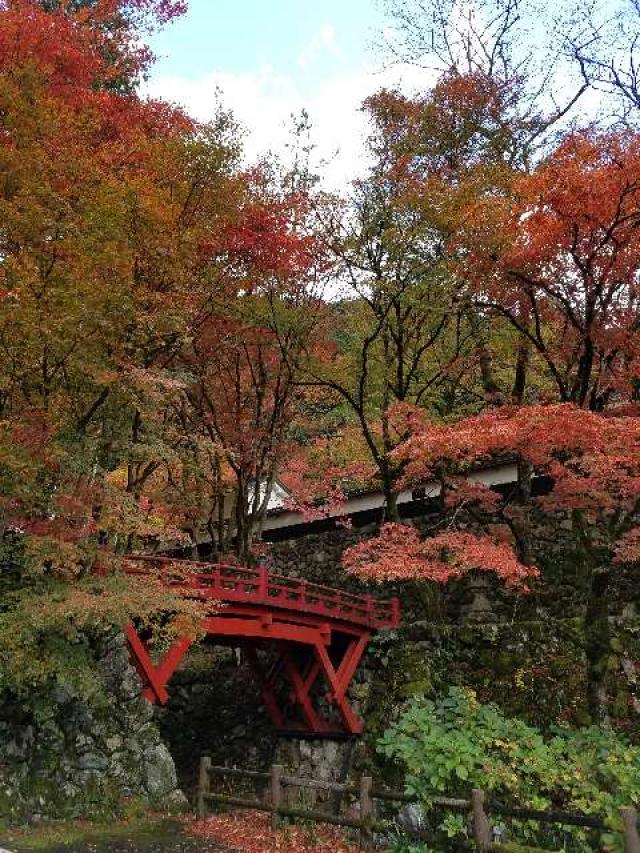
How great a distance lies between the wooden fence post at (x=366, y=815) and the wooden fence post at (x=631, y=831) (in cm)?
330

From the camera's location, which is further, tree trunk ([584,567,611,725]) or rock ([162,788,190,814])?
rock ([162,788,190,814])

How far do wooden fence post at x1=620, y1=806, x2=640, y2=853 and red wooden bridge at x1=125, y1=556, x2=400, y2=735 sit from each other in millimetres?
7686

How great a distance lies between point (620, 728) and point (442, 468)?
5.95m

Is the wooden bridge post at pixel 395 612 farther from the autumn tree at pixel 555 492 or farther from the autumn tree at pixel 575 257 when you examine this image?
the autumn tree at pixel 575 257

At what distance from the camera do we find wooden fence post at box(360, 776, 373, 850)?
9.20 metres

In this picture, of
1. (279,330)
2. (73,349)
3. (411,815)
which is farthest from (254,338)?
(411,815)

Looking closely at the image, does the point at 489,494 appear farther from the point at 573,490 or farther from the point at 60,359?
the point at 60,359

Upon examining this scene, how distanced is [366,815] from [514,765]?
2130 millimetres

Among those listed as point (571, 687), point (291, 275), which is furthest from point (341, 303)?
point (571, 687)

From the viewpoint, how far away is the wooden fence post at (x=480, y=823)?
7.78 meters

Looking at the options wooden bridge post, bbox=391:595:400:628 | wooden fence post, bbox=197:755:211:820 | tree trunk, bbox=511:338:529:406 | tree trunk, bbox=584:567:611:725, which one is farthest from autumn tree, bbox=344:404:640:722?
wooden fence post, bbox=197:755:211:820

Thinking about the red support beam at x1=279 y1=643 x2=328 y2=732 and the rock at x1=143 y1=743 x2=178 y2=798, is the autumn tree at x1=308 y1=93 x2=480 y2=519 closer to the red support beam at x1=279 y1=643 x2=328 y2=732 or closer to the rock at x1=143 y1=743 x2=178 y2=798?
the red support beam at x1=279 y1=643 x2=328 y2=732

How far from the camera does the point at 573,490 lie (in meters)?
11.7

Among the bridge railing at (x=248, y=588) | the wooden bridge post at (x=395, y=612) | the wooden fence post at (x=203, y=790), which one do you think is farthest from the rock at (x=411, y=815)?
the wooden bridge post at (x=395, y=612)
